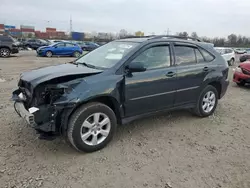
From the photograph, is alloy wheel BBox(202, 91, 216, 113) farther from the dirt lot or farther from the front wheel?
the dirt lot

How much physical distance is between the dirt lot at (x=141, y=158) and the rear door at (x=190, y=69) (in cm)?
59

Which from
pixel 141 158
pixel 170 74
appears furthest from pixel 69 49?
pixel 141 158

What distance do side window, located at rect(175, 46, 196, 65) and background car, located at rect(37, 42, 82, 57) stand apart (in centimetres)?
1691

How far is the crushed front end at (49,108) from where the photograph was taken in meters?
2.95

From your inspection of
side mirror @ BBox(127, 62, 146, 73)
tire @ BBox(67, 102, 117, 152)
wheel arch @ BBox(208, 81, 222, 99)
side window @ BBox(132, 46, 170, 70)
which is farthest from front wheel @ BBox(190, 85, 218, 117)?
tire @ BBox(67, 102, 117, 152)

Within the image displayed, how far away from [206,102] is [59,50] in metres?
17.1

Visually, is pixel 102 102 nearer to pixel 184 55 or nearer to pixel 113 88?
pixel 113 88

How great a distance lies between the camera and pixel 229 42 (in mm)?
65250

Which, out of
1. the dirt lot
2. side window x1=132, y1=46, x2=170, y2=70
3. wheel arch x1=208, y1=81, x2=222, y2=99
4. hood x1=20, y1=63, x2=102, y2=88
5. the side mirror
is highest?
side window x1=132, y1=46, x2=170, y2=70

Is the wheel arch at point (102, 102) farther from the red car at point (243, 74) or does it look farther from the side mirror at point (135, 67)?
the red car at point (243, 74)

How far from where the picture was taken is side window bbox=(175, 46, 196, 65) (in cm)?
423

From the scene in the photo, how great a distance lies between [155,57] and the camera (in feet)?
12.9

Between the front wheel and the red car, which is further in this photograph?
the red car

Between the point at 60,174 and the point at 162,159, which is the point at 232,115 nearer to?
the point at 162,159
